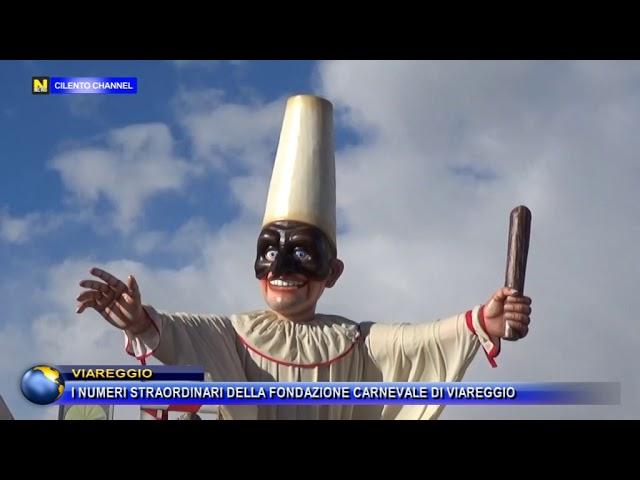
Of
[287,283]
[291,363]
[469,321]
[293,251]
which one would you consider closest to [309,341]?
[291,363]

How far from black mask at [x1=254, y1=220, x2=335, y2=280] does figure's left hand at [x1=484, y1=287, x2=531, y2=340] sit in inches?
53.7

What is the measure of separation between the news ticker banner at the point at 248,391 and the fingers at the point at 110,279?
543mm

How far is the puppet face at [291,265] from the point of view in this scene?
7684mm

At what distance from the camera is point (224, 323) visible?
7777mm

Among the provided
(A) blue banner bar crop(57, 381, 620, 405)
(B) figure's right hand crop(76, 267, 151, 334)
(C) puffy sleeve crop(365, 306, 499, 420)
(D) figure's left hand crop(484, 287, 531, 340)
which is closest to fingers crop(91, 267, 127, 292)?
(B) figure's right hand crop(76, 267, 151, 334)

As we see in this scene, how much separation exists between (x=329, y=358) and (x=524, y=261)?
168cm

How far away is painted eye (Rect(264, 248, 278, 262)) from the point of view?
7.75m

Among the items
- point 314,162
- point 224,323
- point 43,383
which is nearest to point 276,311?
point 224,323

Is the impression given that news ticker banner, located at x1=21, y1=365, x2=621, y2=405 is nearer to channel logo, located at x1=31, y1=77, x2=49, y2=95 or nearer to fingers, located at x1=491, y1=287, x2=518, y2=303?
fingers, located at x1=491, y1=287, x2=518, y2=303

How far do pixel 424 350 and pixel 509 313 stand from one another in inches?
37.0

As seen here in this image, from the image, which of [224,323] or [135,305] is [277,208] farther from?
[135,305]

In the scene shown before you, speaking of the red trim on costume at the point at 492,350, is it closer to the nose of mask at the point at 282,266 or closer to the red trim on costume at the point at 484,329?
the red trim on costume at the point at 484,329

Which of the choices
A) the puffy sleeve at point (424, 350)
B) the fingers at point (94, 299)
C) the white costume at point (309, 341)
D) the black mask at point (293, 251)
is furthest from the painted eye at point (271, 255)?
the fingers at point (94, 299)
